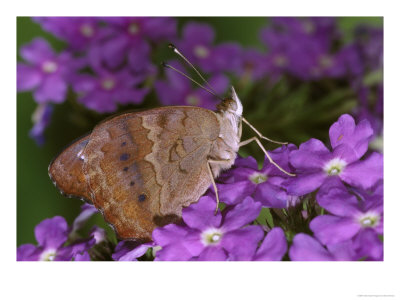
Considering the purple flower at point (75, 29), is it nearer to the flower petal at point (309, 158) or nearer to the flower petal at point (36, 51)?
the flower petal at point (36, 51)

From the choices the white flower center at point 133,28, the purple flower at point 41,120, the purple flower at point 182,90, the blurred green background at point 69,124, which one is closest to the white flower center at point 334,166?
the blurred green background at point 69,124

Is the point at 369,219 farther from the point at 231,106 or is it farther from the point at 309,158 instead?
the point at 231,106

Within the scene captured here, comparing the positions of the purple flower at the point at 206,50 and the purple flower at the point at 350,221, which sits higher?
the purple flower at the point at 206,50

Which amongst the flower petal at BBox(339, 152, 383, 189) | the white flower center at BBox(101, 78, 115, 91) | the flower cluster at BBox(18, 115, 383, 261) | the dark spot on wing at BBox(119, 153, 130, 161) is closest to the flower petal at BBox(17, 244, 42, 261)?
the flower cluster at BBox(18, 115, 383, 261)

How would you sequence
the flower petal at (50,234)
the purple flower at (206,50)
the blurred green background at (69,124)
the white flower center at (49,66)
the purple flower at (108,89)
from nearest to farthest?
the flower petal at (50,234)
the blurred green background at (69,124)
the purple flower at (108,89)
the white flower center at (49,66)
the purple flower at (206,50)

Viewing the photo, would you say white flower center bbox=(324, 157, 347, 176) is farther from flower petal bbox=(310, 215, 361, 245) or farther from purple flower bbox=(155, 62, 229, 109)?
purple flower bbox=(155, 62, 229, 109)

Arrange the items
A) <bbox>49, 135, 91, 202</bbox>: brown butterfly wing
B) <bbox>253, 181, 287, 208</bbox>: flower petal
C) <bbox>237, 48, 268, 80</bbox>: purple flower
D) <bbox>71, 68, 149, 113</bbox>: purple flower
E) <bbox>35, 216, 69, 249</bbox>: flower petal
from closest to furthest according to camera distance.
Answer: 1. <bbox>253, 181, 287, 208</bbox>: flower petal
2. <bbox>49, 135, 91, 202</bbox>: brown butterfly wing
3. <bbox>35, 216, 69, 249</bbox>: flower petal
4. <bbox>71, 68, 149, 113</bbox>: purple flower
5. <bbox>237, 48, 268, 80</bbox>: purple flower
